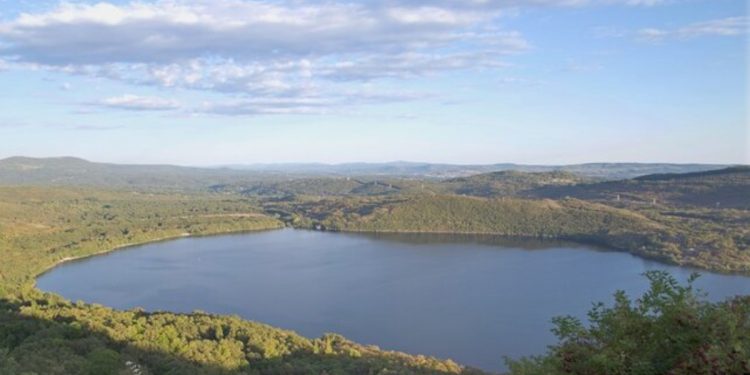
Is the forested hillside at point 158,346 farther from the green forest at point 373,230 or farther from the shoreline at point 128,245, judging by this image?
the shoreline at point 128,245

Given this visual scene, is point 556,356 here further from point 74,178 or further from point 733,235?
point 74,178

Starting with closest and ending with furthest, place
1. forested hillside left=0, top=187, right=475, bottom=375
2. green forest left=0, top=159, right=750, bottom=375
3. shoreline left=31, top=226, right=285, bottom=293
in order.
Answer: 1. green forest left=0, top=159, right=750, bottom=375
2. forested hillside left=0, top=187, right=475, bottom=375
3. shoreline left=31, top=226, right=285, bottom=293

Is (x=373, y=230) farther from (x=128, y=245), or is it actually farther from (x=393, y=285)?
(x=393, y=285)

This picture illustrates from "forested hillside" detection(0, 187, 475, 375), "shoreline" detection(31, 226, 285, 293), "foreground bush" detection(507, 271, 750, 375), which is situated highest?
"foreground bush" detection(507, 271, 750, 375)

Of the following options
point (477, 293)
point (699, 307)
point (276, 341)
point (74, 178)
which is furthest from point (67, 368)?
point (74, 178)

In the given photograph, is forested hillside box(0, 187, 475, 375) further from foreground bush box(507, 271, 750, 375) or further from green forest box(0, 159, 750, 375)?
foreground bush box(507, 271, 750, 375)

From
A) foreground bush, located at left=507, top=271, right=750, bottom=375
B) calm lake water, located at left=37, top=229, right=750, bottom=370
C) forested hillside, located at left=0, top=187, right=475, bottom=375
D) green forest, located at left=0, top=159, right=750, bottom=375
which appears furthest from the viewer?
calm lake water, located at left=37, top=229, right=750, bottom=370

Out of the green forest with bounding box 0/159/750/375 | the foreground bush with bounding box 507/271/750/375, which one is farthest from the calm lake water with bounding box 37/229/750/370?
the foreground bush with bounding box 507/271/750/375

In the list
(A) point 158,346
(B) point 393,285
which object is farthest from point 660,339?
(B) point 393,285
